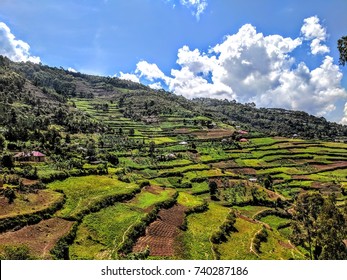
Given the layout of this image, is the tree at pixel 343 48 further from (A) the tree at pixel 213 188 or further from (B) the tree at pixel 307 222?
(A) the tree at pixel 213 188

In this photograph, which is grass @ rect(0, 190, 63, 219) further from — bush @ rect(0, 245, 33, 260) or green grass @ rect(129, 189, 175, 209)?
green grass @ rect(129, 189, 175, 209)

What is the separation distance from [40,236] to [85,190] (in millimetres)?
16056

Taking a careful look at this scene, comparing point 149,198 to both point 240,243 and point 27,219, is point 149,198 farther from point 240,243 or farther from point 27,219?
point 27,219

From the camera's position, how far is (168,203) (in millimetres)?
57375

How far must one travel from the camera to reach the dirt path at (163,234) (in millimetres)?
Result: 40938

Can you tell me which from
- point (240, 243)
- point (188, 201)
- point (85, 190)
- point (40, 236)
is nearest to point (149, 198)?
point (188, 201)

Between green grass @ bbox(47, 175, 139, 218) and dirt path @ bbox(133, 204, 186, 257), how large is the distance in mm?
7401

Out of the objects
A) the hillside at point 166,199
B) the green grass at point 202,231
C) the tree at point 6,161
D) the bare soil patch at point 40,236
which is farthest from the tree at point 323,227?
the tree at point 6,161

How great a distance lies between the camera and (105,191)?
2151 inches

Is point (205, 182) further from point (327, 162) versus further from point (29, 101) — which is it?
point (29, 101)

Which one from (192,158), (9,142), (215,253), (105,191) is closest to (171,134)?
(192,158)

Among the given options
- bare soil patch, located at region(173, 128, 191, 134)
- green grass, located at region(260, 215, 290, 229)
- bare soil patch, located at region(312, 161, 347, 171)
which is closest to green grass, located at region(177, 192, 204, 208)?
green grass, located at region(260, 215, 290, 229)

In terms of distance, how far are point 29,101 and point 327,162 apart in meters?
120

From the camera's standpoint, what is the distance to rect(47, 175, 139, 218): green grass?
46319 mm
